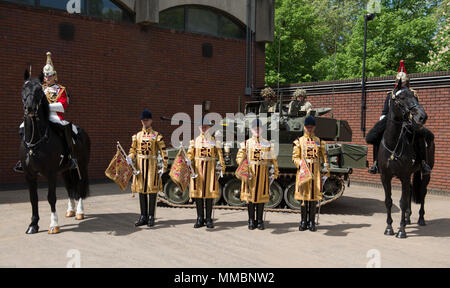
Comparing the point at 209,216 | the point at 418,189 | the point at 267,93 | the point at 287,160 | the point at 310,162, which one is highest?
the point at 267,93

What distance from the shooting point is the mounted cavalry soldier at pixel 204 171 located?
25.7 ft

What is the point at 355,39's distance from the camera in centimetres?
2361

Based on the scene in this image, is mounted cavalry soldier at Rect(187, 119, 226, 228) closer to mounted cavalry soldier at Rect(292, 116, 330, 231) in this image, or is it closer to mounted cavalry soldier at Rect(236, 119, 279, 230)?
mounted cavalry soldier at Rect(236, 119, 279, 230)

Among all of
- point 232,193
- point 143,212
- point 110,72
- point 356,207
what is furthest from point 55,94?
point 356,207

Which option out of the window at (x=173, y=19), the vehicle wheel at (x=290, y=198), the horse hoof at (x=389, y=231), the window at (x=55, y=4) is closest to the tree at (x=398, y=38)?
the window at (x=173, y=19)

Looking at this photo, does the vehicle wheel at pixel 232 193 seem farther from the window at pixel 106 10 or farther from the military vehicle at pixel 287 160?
the window at pixel 106 10

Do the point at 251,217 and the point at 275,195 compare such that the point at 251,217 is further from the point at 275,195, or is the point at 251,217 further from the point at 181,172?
the point at 275,195

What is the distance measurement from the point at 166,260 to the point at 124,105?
10175 millimetres

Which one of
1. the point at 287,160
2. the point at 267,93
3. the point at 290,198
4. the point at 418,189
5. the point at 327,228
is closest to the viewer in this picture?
the point at 327,228

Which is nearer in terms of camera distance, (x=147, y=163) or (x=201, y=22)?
(x=147, y=163)

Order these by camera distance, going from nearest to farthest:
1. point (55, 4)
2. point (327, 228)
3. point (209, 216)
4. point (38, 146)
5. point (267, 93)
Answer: point (38, 146)
point (209, 216)
point (327, 228)
point (267, 93)
point (55, 4)

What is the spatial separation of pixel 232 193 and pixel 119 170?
3.39 m

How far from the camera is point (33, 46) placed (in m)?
13.1

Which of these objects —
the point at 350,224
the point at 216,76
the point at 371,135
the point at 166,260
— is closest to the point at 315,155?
the point at 371,135
